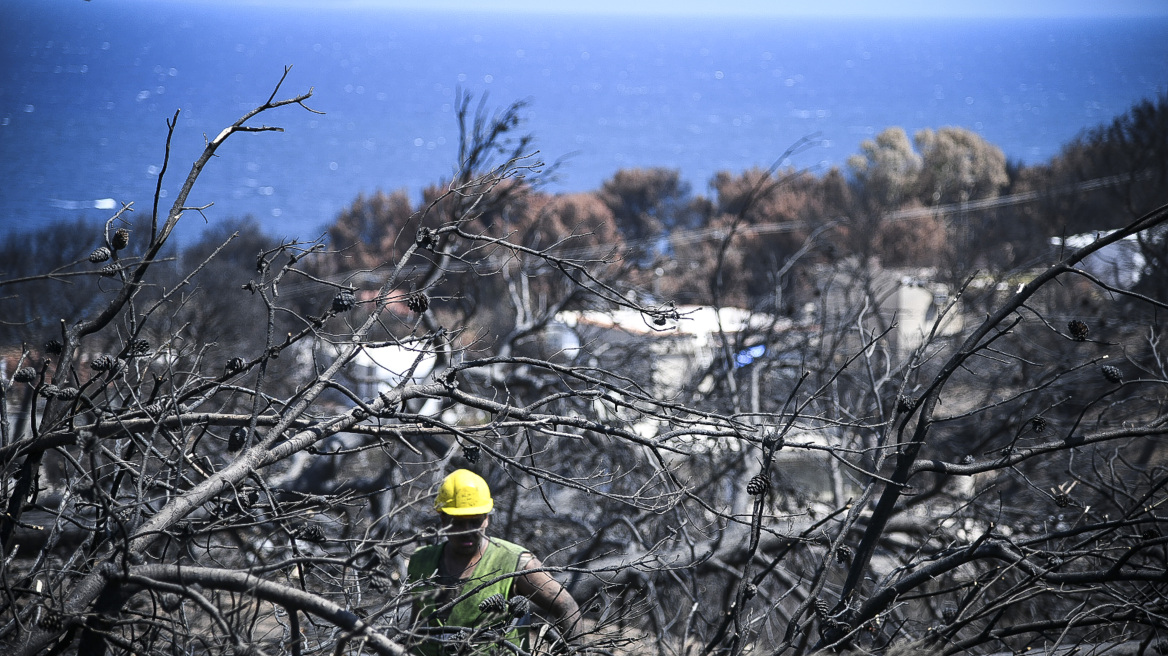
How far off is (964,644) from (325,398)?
15360mm

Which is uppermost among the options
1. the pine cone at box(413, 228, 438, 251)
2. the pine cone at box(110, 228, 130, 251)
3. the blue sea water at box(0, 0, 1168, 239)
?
the pine cone at box(413, 228, 438, 251)

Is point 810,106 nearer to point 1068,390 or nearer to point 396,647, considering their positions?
point 1068,390

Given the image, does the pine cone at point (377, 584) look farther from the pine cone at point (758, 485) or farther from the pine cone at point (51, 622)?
the pine cone at point (758, 485)

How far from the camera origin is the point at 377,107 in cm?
12006

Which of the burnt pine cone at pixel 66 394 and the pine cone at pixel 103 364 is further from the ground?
the pine cone at pixel 103 364

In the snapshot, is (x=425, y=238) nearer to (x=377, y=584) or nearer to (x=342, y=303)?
(x=342, y=303)

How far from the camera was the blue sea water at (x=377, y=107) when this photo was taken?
23.7 m

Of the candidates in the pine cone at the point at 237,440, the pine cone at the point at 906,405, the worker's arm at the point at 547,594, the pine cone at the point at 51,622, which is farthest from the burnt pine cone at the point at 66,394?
the pine cone at the point at 906,405

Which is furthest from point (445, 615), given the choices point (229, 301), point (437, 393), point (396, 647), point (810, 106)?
point (810, 106)

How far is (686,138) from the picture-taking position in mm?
112312

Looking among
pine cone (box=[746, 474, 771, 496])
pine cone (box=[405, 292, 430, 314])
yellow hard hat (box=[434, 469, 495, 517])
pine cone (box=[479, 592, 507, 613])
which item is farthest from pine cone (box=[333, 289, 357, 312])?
pine cone (box=[746, 474, 771, 496])

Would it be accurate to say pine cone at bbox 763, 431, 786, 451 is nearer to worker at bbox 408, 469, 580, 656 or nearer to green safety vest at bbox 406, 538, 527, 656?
worker at bbox 408, 469, 580, 656

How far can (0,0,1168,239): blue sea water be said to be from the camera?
23719mm

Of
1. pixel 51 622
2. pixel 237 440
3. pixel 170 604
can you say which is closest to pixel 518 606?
pixel 237 440
